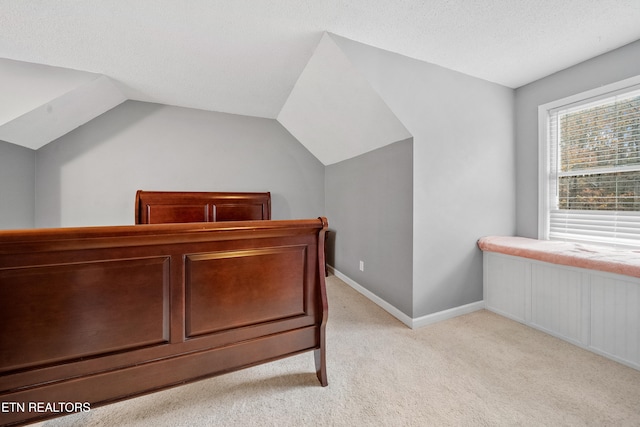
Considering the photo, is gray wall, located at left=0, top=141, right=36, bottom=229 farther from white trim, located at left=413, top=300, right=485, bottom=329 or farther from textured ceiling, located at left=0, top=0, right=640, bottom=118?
white trim, located at left=413, top=300, right=485, bottom=329

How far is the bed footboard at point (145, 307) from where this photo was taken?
0.93 meters

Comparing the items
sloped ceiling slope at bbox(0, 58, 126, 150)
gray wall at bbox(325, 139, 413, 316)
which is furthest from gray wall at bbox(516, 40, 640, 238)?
sloped ceiling slope at bbox(0, 58, 126, 150)

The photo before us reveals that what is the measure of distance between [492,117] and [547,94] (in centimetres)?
52

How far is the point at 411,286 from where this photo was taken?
6.93 feet

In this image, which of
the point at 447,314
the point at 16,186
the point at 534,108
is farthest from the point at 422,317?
the point at 16,186

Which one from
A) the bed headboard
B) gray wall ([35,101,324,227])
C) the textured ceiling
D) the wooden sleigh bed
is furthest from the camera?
the bed headboard

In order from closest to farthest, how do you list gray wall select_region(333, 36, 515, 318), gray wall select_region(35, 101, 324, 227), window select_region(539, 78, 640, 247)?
window select_region(539, 78, 640, 247) < gray wall select_region(333, 36, 515, 318) < gray wall select_region(35, 101, 324, 227)

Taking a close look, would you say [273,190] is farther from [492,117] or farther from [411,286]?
[492,117]

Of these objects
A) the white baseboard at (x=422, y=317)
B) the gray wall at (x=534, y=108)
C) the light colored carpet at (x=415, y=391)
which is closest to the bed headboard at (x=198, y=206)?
the white baseboard at (x=422, y=317)

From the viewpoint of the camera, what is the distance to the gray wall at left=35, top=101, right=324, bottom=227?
2.65m

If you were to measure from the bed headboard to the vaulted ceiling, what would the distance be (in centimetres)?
110

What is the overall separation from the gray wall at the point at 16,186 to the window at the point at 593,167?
17.3ft

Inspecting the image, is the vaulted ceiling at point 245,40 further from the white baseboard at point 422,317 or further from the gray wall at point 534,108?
the white baseboard at point 422,317

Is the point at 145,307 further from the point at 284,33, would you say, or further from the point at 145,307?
the point at 284,33
